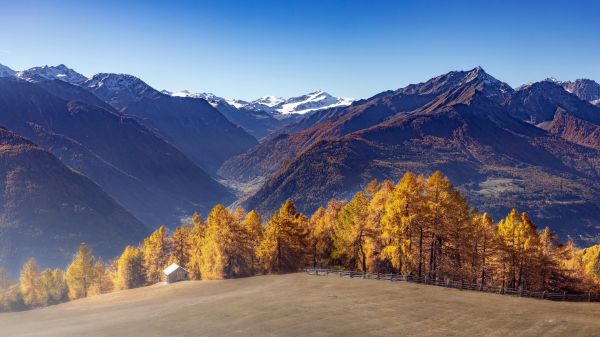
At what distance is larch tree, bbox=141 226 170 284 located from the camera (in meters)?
104

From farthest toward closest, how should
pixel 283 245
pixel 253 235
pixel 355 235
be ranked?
1. pixel 253 235
2. pixel 283 245
3. pixel 355 235

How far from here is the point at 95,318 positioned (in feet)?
204

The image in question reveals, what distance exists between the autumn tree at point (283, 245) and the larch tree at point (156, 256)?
32188 mm

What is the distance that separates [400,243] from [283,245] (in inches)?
917

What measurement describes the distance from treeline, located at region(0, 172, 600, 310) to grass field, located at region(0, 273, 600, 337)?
7044 millimetres

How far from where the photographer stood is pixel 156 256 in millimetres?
105375

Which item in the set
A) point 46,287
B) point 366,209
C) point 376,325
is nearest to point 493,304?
point 376,325

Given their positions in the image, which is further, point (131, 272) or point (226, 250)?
point (131, 272)

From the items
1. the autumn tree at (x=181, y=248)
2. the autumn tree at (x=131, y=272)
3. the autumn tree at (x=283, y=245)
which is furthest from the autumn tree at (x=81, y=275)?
the autumn tree at (x=283, y=245)

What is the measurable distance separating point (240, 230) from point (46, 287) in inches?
2661

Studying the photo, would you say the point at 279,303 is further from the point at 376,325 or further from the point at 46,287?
the point at 46,287

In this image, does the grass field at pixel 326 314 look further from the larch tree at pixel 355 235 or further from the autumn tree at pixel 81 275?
the autumn tree at pixel 81 275

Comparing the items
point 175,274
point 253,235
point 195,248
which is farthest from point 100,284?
point 253,235

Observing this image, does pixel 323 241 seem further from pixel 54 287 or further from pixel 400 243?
pixel 54 287
